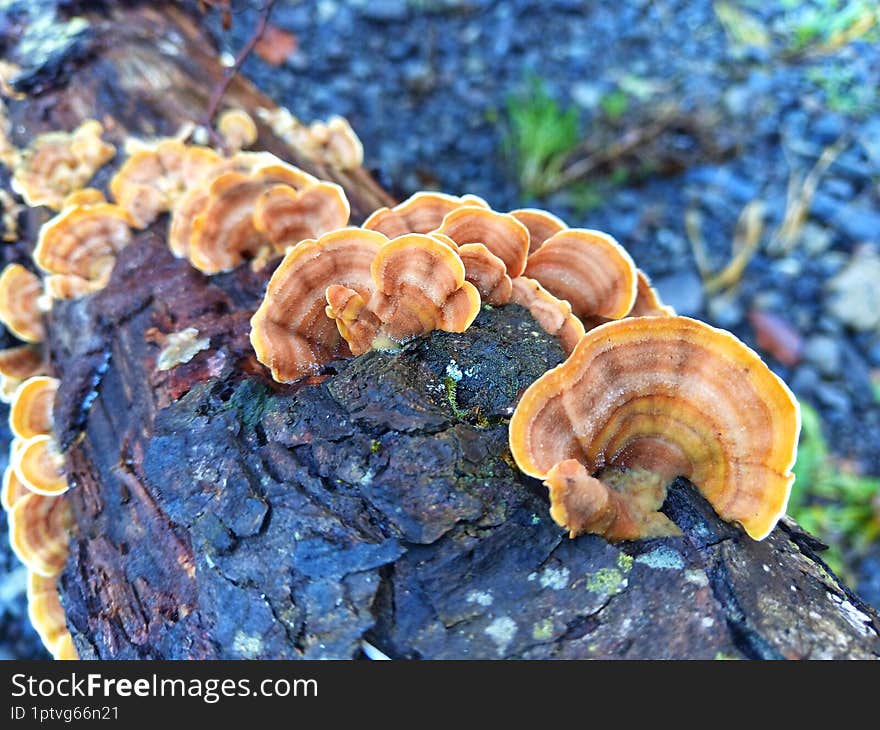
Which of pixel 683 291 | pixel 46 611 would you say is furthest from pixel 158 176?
pixel 683 291

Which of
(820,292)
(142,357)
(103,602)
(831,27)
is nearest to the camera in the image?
(103,602)

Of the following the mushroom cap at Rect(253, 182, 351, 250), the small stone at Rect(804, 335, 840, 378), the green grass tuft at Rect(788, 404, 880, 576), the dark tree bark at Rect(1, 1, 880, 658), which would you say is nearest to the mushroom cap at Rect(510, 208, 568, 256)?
the dark tree bark at Rect(1, 1, 880, 658)

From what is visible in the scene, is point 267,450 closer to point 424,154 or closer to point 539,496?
point 539,496

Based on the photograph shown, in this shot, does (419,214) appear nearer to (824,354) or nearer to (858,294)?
(824,354)

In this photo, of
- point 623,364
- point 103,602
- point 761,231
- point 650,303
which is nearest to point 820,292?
point 761,231

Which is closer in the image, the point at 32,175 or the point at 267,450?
the point at 267,450

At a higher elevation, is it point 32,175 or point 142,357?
point 32,175
